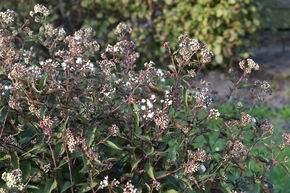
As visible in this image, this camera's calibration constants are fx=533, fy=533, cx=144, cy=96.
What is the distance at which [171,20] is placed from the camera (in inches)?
241

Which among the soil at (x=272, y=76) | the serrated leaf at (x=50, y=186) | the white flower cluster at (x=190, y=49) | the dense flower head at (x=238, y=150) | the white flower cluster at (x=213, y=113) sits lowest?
the soil at (x=272, y=76)

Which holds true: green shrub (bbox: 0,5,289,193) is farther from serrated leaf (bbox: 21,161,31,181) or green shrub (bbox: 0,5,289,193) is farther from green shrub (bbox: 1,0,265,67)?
green shrub (bbox: 1,0,265,67)

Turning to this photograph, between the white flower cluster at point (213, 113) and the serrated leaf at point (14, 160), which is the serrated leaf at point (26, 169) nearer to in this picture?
the serrated leaf at point (14, 160)

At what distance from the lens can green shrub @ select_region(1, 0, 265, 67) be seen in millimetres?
6008

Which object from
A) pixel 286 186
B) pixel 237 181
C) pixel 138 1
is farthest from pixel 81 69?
pixel 138 1

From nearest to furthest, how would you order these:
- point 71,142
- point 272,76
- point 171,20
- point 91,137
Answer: point 71,142 < point 91,137 < point 171,20 < point 272,76

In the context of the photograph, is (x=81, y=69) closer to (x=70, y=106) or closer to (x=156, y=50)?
(x=70, y=106)

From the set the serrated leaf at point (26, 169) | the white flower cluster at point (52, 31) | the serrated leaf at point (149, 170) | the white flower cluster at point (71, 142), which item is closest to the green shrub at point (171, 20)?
the white flower cluster at point (52, 31)

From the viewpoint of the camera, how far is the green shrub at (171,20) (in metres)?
6.01

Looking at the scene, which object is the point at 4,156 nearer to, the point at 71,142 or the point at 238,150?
the point at 71,142

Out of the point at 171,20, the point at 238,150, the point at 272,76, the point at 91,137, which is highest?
the point at 91,137

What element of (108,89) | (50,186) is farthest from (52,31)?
(50,186)

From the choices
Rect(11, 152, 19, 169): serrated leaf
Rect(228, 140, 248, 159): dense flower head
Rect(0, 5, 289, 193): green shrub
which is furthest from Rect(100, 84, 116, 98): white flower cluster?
Rect(228, 140, 248, 159): dense flower head

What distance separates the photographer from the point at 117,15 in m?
6.46
